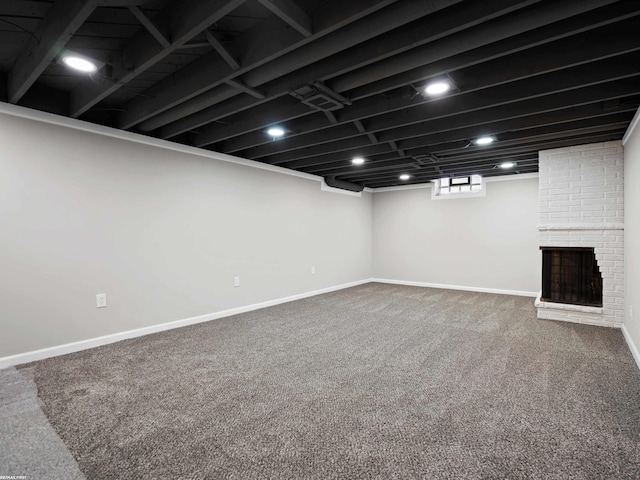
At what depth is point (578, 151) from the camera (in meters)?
4.13

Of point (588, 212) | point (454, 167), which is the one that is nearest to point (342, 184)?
point (454, 167)

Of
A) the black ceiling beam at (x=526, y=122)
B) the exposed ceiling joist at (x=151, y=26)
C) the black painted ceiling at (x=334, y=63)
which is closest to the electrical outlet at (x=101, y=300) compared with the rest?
the black painted ceiling at (x=334, y=63)

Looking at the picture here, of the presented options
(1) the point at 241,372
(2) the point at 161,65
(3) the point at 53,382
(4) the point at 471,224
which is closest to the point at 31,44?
(2) the point at 161,65

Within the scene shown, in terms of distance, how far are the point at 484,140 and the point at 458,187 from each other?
2.97 meters

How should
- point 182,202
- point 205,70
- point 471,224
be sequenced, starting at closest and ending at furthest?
point 205,70
point 182,202
point 471,224

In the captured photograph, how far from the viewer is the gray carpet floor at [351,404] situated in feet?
5.29

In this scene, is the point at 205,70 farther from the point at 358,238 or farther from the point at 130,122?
the point at 358,238

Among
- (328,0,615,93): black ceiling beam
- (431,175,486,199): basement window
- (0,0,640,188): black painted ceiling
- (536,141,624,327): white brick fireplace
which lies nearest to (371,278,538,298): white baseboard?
(536,141,624,327): white brick fireplace

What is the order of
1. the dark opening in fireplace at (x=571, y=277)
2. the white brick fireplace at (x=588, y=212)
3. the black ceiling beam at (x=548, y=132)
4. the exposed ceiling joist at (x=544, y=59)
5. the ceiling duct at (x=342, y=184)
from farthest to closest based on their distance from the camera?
the ceiling duct at (x=342, y=184) < the dark opening in fireplace at (x=571, y=277) < the white brick fireplace at (x=588, y=212) < the black ceiling beam at (x=548, y=132) < the exposed ceiling joist at (x=544, y=59)

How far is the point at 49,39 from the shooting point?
195 centimetres

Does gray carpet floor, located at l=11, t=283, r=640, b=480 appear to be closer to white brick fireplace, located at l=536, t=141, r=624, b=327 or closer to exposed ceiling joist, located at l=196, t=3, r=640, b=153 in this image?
white brick fireplace, located at l=536, t=141, r=624, b=327

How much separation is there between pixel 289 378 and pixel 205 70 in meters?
2.46

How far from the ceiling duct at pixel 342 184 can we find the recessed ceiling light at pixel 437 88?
3.76 m

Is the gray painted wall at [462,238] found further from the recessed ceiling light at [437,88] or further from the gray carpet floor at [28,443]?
the gray carpet floor at [28,443]
